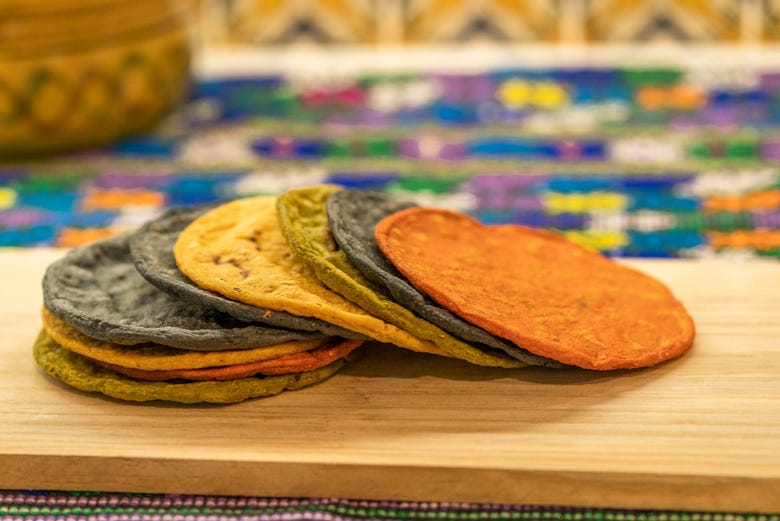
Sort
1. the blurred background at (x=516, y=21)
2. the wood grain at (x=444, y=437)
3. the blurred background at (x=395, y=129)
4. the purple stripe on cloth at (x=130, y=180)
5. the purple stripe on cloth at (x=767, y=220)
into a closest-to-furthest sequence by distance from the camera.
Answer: the wood grain at (x=444, y=437), the purple stripe on cloth at (x=767, y=220), the blurred background at (x=395, y=129), the purple stripe on cloth at (x=130, y=180), the blurred background at (x=516, y=21)

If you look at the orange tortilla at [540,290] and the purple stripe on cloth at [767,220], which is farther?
the purple stripe on cloth at [767,220]

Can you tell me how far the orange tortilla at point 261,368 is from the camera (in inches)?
49.2

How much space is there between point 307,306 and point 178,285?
0.15 metres

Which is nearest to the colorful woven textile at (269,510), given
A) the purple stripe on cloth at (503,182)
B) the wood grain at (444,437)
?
the wood grain at (444,437)

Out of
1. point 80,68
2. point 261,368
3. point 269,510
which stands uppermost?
point 80,68

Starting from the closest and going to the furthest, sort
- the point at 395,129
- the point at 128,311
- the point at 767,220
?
the point at 128,311, the point at 767,220, the point at 395,129

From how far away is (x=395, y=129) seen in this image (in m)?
2.42

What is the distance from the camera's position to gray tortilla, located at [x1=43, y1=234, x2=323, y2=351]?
48.3 inches

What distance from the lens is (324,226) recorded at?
1.39 metres

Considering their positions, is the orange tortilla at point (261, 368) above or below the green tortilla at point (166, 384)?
above

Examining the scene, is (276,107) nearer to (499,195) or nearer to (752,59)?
(499,195)

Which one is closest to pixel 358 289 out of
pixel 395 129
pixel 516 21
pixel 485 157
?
pixel 485 157

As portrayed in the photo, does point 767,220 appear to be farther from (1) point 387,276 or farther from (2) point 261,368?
(2) point 261,368

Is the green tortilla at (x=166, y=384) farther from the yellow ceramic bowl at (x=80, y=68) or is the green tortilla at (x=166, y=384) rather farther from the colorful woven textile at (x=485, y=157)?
the yellow ceramic bowl at (x=80, y=68)
